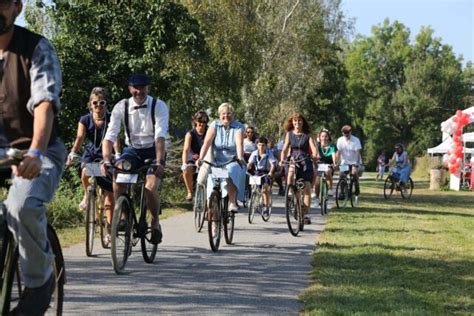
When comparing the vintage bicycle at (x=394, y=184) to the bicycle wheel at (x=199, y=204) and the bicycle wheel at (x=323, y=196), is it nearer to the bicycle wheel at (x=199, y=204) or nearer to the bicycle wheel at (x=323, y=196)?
the bicycle wheel at (x=323, y=196)

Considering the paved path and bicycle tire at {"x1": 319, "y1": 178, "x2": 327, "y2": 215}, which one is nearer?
the paved path

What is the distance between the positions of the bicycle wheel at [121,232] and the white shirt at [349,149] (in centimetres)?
1136

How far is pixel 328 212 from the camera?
682 inches

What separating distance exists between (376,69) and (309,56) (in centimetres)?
5377

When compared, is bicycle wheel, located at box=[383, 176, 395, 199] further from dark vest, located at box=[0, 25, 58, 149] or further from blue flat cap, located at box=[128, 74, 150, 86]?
dark vest, located at box=[0, 25, 58, 149]

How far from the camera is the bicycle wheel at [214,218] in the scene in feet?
31.6

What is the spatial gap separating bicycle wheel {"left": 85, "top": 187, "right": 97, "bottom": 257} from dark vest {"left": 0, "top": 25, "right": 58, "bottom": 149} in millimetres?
4966

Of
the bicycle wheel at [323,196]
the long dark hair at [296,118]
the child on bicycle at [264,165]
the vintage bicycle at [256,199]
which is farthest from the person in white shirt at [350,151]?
the long dark hair at [296,118]

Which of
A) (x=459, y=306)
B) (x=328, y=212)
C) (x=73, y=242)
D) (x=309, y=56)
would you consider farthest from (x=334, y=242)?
(x=309, y=56)

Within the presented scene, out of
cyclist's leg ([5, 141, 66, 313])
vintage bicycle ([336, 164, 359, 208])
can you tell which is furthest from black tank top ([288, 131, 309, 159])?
cyclist's leg ([5, 141, 66, 313])

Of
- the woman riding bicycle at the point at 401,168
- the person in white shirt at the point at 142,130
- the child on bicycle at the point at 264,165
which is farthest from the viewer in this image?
the woman riding bicycle at the point at 401,168

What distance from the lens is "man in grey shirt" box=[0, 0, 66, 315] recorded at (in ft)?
12.8

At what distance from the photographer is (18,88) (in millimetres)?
3959

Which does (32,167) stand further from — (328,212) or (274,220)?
(328,212)
